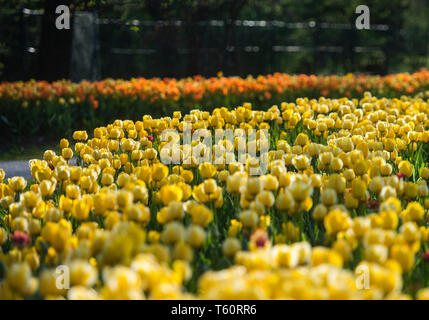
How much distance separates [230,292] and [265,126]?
3.35m

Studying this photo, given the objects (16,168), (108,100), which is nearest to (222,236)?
(16,168)

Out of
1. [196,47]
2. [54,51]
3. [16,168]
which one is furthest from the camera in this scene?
[196,47]

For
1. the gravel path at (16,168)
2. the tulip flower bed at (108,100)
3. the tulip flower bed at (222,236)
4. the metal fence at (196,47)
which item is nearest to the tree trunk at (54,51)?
the metal fence at (196,47)

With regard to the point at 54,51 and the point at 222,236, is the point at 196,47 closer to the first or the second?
the point at 54,51

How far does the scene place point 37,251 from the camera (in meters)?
2.30

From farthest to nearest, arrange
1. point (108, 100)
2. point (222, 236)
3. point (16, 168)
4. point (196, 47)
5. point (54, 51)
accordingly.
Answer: point (196, 47) < point (54, 51) < point (108, 100) < point (16, 168) < point (222, 236)

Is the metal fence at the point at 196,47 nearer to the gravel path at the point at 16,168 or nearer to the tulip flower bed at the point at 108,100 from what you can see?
the tulip flower bed at the point at 108,100

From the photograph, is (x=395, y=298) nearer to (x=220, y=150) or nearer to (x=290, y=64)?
(x=220, y=150)

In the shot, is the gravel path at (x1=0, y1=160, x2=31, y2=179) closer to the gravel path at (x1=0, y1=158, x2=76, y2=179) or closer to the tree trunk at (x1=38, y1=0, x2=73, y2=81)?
the gravel path at (x1=0, y1=158, x2=76, y2=179)

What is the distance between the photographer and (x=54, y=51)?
36.4 ft

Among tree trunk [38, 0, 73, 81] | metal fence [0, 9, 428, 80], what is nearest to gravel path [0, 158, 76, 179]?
tree trunk [38, 0, 73, 81]

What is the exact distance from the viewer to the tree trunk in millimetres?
11016
